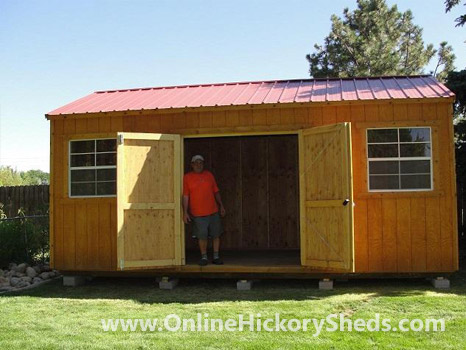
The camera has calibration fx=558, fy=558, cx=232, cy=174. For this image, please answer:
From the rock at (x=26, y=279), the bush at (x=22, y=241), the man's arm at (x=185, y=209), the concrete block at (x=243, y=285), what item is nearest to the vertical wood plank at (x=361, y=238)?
the concrete block at (x=243, y=285)

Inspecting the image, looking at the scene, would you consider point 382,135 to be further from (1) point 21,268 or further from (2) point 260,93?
(1) point 21,268

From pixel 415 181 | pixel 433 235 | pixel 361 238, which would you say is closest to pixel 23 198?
pixel 361 238

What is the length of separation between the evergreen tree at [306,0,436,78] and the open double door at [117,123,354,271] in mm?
16212

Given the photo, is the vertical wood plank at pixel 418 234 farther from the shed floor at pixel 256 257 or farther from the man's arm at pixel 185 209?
the man's arm at pixel 185 209

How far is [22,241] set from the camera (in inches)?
425

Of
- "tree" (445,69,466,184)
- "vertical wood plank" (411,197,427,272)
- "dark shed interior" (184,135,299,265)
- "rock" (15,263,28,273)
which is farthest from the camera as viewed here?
"dark shed interior" (184,135,299,265)

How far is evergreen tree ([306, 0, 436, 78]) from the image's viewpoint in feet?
76.5

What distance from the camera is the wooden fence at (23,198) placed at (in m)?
15.2

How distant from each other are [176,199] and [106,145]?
1.50 metres

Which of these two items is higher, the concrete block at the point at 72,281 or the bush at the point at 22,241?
the bush at the point at 22,241

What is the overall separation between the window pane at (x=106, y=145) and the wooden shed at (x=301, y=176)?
18mm

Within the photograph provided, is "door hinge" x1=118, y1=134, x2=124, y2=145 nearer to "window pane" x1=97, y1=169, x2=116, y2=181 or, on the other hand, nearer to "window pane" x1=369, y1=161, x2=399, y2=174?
"window pane" x1=97, y1=169, x2=116, y2=181

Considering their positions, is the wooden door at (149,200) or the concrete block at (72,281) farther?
the concrete block at (72,281)

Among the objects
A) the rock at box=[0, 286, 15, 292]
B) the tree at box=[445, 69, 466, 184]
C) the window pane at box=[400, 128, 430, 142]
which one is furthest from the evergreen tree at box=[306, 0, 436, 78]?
the rock at box=[0, 286, 15, 292]
